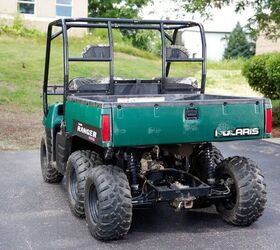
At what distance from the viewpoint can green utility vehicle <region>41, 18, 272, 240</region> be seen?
15.5 ft

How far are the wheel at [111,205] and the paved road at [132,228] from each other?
0.11 metres

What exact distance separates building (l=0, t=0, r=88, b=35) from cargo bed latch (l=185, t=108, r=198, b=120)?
2191cm

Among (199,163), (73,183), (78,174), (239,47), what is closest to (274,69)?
(199,163)

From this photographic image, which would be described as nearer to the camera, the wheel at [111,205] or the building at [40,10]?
the wheel at [111,205]

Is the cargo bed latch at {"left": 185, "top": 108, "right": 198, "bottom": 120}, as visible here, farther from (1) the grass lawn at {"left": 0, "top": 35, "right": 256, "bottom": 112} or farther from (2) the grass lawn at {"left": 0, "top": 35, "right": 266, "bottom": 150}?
(1) the grass lawn at {"left": 0, "top": 35, "right": 256, "bottom": 112}

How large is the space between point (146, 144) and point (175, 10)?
304 inches

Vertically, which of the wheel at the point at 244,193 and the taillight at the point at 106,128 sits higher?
the taillight at the point at 106,128

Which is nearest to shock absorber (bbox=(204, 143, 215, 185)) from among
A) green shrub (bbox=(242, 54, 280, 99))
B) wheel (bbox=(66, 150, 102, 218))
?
wheel (bbox=(66, 150, 102, 218))

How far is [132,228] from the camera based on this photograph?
524 cm

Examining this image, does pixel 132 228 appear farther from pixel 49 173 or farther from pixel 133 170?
pixel 49 173

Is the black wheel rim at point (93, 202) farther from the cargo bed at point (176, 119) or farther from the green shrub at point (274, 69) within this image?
the green shrub at point (274, 69)

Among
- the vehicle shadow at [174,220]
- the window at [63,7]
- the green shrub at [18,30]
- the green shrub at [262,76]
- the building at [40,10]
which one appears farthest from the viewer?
the window at [63,7]

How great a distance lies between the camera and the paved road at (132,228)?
479 cm

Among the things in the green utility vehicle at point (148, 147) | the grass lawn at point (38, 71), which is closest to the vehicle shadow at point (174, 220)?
the green utility vehicle at point (148, 147)
